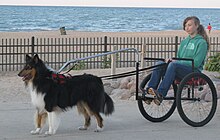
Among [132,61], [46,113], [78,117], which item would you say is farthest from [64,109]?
[132,61]

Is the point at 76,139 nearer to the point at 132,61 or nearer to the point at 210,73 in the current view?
the point at 210,73

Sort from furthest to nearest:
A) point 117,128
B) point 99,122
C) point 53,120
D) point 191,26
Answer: point 191,26 → point 117,128 → point 99,122 → point 53,120

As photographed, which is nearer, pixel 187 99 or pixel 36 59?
pixel 36 59

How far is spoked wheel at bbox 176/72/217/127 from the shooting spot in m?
8.58

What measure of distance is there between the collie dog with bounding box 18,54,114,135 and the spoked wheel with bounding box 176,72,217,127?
1210mm

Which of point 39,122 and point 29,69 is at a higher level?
point 29,69

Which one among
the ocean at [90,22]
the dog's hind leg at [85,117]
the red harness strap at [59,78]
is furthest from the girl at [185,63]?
the ocean at [90,22]

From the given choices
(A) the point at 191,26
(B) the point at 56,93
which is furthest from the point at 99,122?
(A) the point at 191,26

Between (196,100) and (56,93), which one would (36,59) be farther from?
(196,100)

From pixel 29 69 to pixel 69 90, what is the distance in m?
0.69

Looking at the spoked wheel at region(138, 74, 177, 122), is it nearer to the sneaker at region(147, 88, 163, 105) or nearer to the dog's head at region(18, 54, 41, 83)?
the sneaker at region(147, 88, 163, 105)

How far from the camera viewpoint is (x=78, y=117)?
31.4 ft

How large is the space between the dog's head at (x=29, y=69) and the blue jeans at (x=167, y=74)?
1.96m

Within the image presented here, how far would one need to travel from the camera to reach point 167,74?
8.65m
